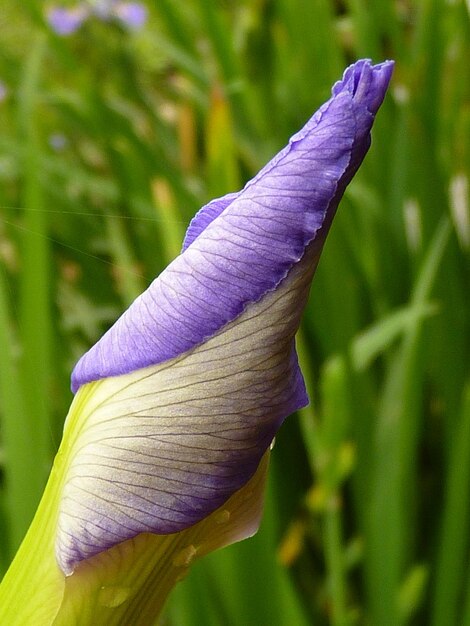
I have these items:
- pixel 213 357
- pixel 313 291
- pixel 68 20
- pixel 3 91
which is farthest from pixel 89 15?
pixel 213 357

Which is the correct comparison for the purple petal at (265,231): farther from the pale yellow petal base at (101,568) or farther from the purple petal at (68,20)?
the purple petal at (68,20)

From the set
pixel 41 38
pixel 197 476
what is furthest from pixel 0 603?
pixel 41 38

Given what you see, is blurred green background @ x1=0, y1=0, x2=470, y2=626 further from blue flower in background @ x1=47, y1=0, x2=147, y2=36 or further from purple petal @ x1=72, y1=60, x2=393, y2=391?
purple petal @ x1=72, y1=60, x2=393, y2=391

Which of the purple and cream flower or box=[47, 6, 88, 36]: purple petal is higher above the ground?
box=[47, 6, 88, 36]: purple petal

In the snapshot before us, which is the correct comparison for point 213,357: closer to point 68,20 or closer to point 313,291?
point 313,291

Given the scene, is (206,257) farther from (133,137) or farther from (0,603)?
(133,137)

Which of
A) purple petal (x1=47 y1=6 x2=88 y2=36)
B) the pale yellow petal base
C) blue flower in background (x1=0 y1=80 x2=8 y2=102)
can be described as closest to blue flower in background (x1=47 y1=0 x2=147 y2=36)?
purple petal (x1=47 y1=6 x2=88 y2=36)

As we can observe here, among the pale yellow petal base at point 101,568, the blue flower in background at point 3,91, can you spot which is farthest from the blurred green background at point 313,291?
the pale yellow petal base at point 101,568
